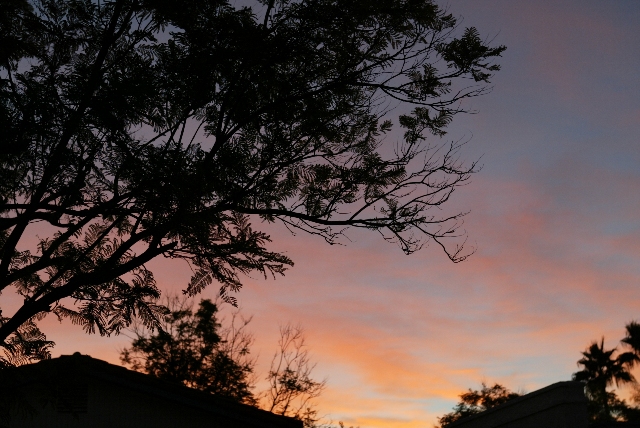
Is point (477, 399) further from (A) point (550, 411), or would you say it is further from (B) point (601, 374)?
(A) point (550, 411)

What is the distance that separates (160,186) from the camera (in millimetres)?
7781

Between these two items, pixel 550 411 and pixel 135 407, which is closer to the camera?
pixel 550 411

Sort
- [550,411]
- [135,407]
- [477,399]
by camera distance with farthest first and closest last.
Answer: [477,399] < [135,407] < [550,411]

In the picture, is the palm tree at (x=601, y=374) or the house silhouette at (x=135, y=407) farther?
the palm tree at (x=601, y=374)

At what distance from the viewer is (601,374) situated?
51.5 metres

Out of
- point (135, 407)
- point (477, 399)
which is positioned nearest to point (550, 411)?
point (135, 407)

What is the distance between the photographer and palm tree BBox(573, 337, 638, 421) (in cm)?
5044

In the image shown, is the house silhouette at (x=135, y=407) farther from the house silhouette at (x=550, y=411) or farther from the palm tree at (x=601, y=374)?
the palm tree at (x=601, y=374)

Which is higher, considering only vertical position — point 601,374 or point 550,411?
point 601,374

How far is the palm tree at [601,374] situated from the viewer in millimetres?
50438

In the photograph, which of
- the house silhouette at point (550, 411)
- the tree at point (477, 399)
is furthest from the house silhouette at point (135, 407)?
the tree at point (477, 399)

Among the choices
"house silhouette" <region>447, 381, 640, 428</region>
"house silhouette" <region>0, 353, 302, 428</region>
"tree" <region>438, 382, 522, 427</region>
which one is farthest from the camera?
"tree" <region>438, 382, 522, 427</region>

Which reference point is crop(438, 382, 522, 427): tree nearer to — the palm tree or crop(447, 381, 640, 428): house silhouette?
the palm tree

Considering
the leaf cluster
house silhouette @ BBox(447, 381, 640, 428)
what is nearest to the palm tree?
the leaf cluster
